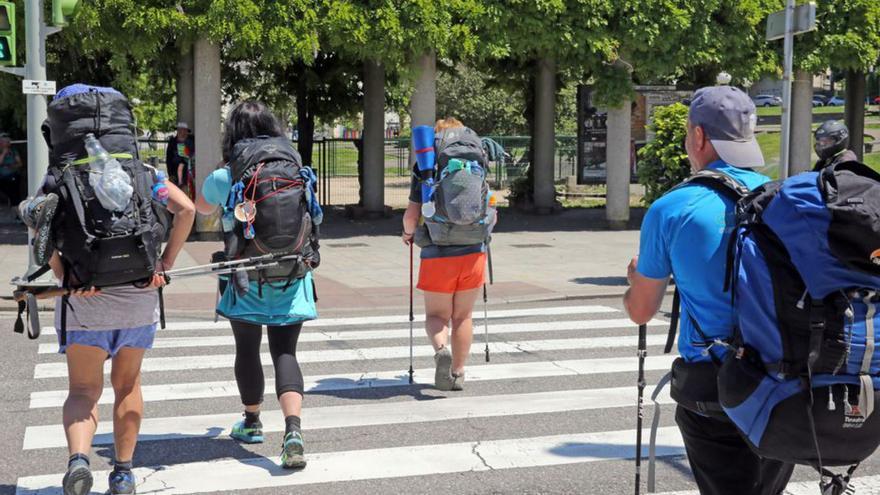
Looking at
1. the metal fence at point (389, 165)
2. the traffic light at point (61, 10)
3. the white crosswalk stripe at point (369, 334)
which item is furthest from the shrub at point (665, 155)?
the metal fence at point (389, 165)

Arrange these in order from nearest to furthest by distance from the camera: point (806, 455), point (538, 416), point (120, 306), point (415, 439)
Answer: point (806, 455)
point (120, 306)
point (415, 439)
point (538, 416)

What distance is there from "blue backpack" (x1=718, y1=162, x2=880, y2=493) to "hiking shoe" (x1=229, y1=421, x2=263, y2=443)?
3648 mm

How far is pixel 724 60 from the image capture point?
20953 mm

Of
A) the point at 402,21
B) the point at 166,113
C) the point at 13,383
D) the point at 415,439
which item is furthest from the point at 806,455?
the point at 166,113

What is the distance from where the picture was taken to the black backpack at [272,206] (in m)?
5.64

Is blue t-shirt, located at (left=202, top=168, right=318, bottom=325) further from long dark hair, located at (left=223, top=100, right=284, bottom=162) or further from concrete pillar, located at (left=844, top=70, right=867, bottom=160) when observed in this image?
concrete pillar, located at (left=844, top=70, right=867, bottom=160)

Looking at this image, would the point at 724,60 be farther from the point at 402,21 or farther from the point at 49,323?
the point at 49,323

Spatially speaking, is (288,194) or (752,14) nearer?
(288,194)

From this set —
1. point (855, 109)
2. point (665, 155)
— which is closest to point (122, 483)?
point (665, 155)

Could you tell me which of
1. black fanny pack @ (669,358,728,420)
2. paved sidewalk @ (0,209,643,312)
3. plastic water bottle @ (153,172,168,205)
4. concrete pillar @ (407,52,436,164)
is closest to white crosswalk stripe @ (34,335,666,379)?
paved sidewalk @ (0,209,643,312)

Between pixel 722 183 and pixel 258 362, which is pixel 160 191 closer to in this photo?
pixel 258 362

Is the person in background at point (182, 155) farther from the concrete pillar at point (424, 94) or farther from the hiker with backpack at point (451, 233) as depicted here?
the hiker with backpack at point (451, 233)

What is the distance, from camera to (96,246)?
15.2 feet

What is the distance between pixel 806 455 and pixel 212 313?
363 inches
